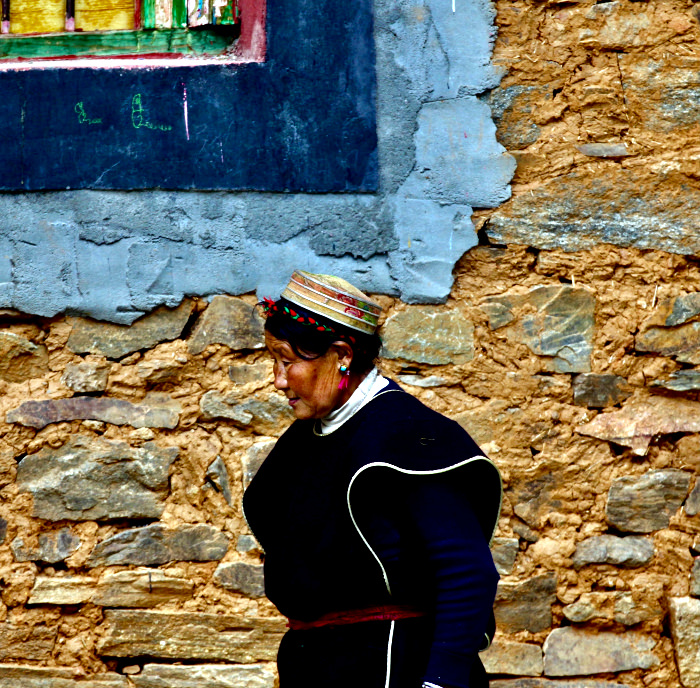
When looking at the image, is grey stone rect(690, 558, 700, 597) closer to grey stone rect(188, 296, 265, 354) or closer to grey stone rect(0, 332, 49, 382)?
grey stone rect(188, 296, 265, 354)

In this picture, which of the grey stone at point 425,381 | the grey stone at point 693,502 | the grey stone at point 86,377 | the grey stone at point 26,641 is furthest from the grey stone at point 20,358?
the grey stone at point 693,502

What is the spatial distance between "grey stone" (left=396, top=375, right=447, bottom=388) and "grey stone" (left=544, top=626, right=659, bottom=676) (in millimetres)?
928

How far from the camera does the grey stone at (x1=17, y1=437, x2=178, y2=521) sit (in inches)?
135

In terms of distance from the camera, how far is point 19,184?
11.2ft

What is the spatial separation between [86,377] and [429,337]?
1174mm

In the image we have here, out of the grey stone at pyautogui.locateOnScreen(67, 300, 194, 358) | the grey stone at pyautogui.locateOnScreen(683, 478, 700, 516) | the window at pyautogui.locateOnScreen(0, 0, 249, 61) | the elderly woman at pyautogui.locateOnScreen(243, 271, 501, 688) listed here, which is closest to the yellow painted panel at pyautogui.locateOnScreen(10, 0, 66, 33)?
the window at pyautogui.locateOnScreen(0, 0, 249, 61)

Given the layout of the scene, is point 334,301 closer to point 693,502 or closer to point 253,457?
point 253,457

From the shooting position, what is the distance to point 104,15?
3555 mm

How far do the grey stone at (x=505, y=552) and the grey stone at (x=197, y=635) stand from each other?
0.77 metres

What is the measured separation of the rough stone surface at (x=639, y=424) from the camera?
3420 mm

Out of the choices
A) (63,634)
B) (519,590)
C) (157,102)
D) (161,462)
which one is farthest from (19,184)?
(519,590)

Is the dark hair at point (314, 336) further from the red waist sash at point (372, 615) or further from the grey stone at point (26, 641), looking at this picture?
the grey stone at point (26, 641)

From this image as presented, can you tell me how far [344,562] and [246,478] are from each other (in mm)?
1439

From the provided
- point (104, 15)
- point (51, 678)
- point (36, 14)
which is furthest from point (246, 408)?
point (36, 14)
